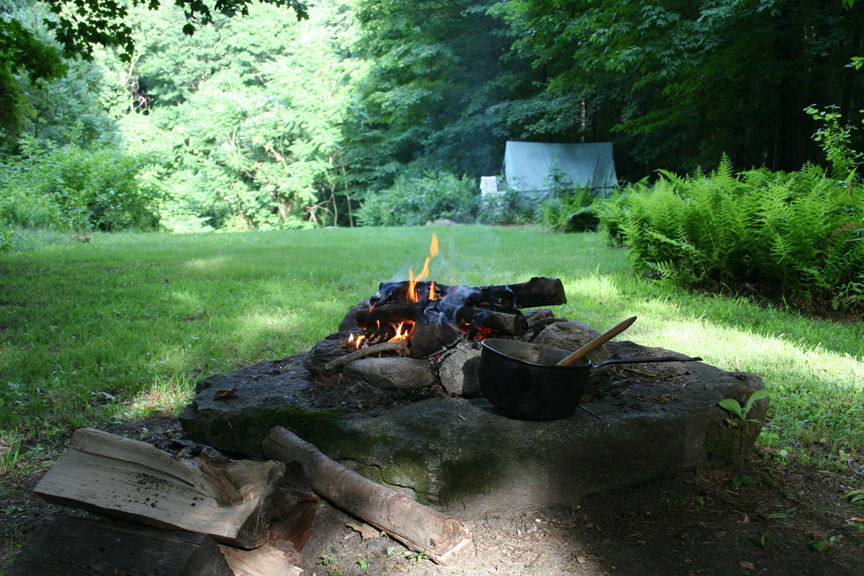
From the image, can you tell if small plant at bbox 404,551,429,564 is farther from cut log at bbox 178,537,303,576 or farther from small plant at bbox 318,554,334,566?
cut log at bbox 178,537,303,576

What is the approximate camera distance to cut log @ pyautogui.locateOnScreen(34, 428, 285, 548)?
1825mm

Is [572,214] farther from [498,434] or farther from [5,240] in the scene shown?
[498,434]

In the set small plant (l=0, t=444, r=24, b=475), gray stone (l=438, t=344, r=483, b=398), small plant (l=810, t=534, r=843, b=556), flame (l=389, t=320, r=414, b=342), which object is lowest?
small plant (l=810, t=534, r=843, b=556)

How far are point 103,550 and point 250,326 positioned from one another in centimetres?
333

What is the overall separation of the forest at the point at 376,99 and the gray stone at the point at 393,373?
436cm

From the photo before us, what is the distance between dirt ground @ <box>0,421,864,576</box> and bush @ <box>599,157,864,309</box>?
342 cm

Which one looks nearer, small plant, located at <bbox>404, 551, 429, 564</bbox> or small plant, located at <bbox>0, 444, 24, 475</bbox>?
small plant, located at <bbox>404, 551, 429, 564</bbox>

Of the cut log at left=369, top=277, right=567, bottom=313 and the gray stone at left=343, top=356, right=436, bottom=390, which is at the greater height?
the cut log at left=369, top=277, right=567, bottom=313

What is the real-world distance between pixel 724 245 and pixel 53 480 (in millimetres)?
6132

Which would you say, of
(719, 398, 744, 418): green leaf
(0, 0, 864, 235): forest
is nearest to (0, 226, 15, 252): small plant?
(0, 0, 864, 235): forest

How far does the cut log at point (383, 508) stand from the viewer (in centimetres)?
201

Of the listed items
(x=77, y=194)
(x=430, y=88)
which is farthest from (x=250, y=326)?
(x=430, y=88)

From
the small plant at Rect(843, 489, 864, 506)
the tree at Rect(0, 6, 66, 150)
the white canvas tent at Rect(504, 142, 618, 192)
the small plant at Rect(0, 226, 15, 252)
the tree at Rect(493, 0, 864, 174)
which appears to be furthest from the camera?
the white canvas tent at Rect(504, 142, 618, 192)

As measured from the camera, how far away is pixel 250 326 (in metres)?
4.98
